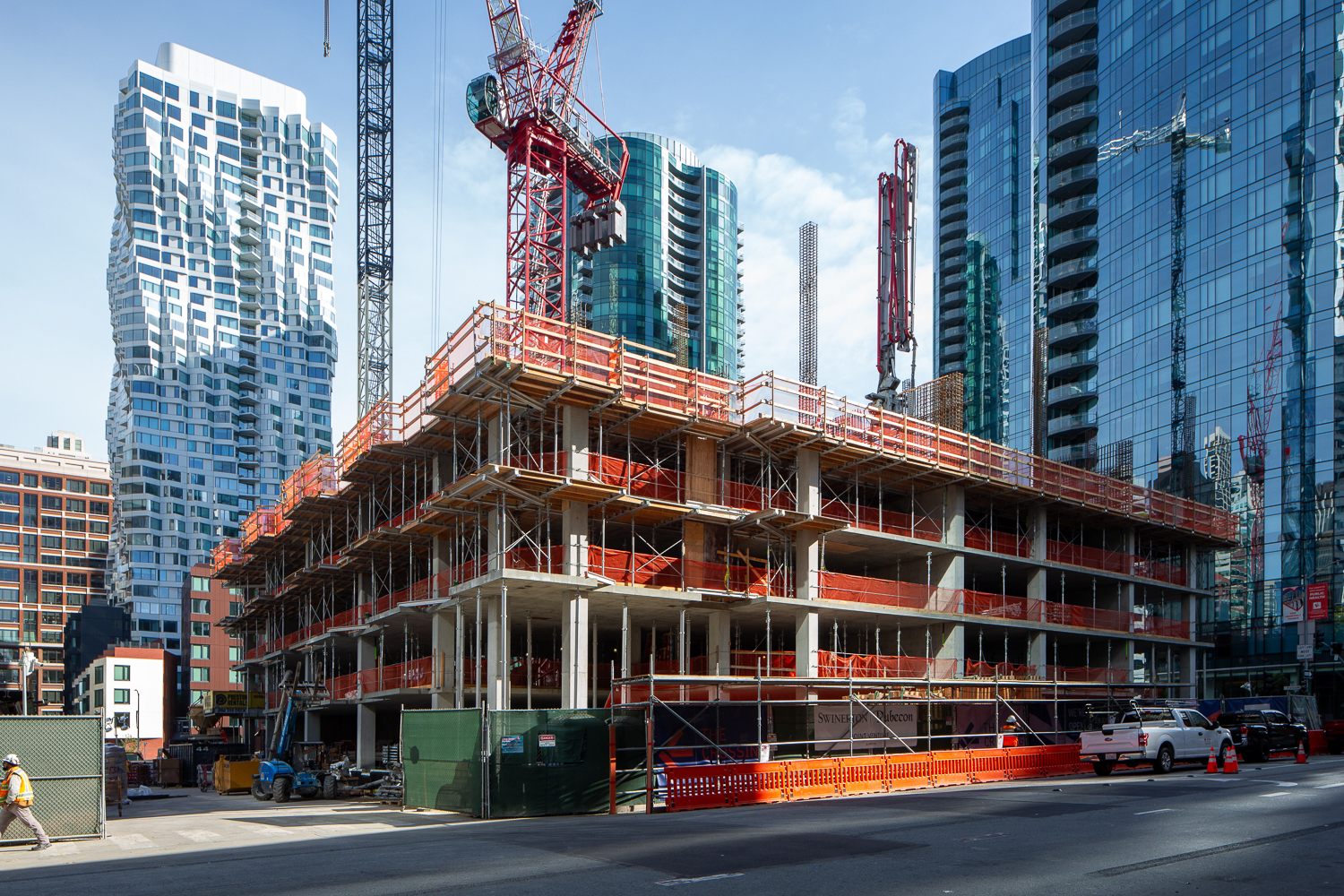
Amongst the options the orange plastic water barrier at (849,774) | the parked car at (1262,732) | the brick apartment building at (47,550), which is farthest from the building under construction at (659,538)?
the brick apartment building at (47,550)

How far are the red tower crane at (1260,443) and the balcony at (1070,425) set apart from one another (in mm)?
19585

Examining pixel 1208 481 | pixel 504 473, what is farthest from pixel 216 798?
pixel 1208 481

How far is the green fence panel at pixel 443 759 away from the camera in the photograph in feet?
84.3

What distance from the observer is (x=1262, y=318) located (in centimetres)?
8100

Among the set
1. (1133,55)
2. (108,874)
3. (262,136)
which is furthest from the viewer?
(262,136)

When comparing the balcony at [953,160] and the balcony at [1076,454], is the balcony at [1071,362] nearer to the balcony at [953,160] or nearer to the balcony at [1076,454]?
the balcony at [1076,454]

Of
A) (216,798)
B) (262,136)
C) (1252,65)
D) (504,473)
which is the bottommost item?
(216,798)

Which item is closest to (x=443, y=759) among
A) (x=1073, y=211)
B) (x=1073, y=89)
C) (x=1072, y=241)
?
(x=1072, y=241)

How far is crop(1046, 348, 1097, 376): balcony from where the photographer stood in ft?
336

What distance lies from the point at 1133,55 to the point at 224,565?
8521 centimetres

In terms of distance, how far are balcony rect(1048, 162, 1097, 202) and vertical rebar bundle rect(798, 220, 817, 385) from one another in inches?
1151

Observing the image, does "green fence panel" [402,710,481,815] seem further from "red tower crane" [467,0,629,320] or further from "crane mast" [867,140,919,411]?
"crane mast" [867,140,919,411]

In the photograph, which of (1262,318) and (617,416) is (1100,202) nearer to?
(1262,318)

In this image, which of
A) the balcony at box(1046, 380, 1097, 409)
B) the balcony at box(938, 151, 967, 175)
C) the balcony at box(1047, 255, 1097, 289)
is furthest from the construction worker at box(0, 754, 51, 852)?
the balcony at box(938, 151, 967, 175)
